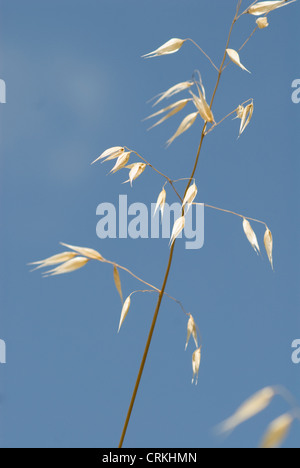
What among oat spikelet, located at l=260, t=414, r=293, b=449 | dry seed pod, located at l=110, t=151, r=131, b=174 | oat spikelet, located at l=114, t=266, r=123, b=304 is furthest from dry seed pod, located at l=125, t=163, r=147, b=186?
oat spikelet, located at l=260, t=414, r=293, b=449

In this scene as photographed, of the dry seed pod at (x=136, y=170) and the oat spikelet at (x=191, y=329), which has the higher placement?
the dry seed pod at (x=136, y=170)

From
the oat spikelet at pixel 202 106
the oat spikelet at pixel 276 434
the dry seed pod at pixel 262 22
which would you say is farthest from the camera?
the dry seed pod at pixel 262 22

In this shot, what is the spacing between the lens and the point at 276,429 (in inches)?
8.8

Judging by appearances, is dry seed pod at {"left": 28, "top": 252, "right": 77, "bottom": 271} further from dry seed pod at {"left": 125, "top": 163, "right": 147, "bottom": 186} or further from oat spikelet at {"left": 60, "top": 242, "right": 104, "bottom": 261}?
dry seed pod at {"left": 125, "top": 163, "right": 147, "bottom": 186}

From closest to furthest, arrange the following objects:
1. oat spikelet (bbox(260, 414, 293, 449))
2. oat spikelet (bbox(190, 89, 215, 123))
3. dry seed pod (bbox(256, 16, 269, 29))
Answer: oat spikelet (bbox(260, 414, 293, 449)), oat spikelet (bbox(190, 89, 215, 123)), dry seed pod (bbox(256, 16, 269, 29))

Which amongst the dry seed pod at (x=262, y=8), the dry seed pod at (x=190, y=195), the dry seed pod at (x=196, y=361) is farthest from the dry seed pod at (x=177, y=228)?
the dry seed pod at (x=262, y=8)

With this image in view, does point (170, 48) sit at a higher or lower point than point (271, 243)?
higher

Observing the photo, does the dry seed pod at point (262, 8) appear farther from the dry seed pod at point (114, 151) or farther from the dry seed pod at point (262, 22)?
the dry seed pod at point (114, 151)

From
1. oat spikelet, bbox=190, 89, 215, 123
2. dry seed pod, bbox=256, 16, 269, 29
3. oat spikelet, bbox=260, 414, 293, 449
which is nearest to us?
oat spikelet, bbox=260, 414, 293, 449

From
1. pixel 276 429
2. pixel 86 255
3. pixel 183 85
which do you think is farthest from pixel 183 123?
pixel 276 429

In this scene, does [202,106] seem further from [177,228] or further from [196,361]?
[196,361]
